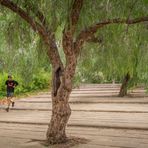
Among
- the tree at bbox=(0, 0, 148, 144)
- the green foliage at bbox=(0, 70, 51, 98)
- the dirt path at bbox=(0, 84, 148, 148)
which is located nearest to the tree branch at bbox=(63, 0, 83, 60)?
the tree at bbox=(0, 0, 148, 144)

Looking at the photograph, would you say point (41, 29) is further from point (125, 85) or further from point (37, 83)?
point (37, 83)

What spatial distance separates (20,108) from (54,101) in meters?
7.10

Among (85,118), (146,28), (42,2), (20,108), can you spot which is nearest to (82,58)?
(85,118)

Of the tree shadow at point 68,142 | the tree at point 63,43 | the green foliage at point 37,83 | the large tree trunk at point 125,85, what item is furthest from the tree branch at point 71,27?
the green foliage at point 37,83

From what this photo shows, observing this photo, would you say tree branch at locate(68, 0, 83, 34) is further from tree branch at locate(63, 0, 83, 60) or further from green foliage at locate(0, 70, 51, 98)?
green foliage at locate(0, 70, 51, 98)

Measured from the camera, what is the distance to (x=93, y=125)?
30.1ft

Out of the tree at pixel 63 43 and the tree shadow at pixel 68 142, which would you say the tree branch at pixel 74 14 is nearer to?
the tree at pixel 63 43

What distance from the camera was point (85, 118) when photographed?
34.4ft

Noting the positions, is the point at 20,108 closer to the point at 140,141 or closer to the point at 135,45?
the point at 135,45

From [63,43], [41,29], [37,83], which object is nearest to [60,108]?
[63,43]

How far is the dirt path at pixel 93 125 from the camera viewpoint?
731 centimetres

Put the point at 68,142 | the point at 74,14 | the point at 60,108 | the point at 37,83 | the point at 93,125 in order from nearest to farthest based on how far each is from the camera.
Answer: the point at 74,14, the point at 60,108, the point at 68,142, the point at 93,125, the point at 37,83

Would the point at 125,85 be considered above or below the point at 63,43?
below

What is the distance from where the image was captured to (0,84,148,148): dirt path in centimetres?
731
